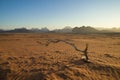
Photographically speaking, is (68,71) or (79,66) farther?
(79,66)

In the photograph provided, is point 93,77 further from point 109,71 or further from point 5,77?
point 5,77

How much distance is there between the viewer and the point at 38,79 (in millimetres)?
8641

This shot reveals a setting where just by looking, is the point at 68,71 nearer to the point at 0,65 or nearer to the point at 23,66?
the point at 23,66

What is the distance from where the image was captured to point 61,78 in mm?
8914

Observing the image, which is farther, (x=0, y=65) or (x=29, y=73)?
(x=0, y=65)

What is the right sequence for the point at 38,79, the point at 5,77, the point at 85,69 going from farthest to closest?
the point at 85,69
the point at 5,77
the point at 38,79

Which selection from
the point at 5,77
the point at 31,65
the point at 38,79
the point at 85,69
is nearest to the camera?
the point at 38,79

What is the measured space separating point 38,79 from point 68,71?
2.12 m

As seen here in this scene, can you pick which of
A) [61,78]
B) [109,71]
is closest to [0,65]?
[61,78]

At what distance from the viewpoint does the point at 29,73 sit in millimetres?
9492

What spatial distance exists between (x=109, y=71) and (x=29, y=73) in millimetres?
5515

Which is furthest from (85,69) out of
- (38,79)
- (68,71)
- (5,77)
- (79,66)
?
(5,77)

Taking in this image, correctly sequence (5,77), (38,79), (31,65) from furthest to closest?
(31,65) < (5,77) < (38,79)

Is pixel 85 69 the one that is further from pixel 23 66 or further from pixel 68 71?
pixel 23 66
